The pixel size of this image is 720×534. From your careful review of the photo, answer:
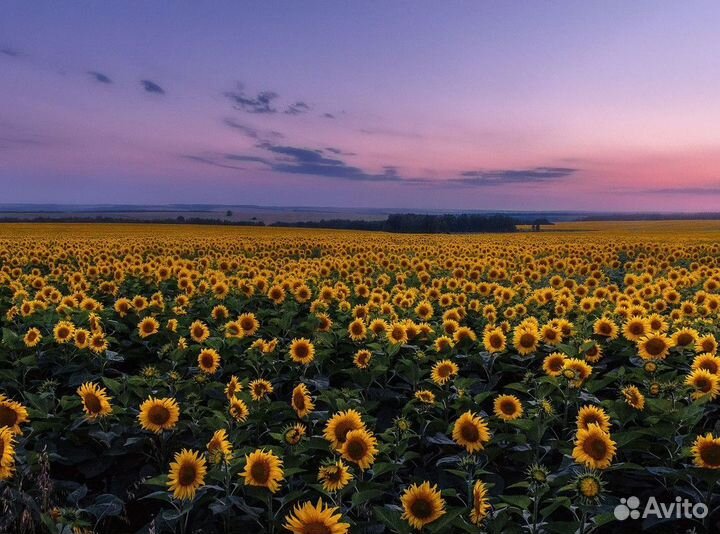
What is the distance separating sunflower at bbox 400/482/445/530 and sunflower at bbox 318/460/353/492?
46cm

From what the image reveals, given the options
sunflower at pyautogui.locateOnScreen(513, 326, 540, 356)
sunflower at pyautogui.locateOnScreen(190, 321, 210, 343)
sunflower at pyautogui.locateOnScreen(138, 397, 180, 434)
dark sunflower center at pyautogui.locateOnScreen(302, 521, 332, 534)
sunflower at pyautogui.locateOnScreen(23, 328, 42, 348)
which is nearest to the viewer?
dark sunflower center at pyautogui.locateOnScreen(302, 521, 332, 534)

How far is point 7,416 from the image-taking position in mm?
4285

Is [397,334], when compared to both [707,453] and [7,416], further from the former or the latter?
[7,416]

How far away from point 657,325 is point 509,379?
2074 millimetres

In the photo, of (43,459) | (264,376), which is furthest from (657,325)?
(43,459)

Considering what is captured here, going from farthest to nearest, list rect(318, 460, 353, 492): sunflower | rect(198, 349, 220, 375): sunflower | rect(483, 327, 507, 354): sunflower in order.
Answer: rect(483, 327, 507, 354): sunflower, rect(198, 349, 220, 375): sunflower, rect(318, 460, 353, 492): sunflower

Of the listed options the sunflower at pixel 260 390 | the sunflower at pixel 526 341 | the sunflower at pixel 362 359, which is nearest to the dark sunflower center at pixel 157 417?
the sunflower at pixel 260 390

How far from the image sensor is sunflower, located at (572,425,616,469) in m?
3.69

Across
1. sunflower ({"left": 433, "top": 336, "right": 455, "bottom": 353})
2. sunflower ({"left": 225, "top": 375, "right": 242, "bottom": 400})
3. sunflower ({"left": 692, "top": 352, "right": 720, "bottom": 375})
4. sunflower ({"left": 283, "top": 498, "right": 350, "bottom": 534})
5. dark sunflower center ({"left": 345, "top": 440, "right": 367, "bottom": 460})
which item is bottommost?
sunflower ({"left": 283, "top": 498, "right": 350, "bottom": 534})

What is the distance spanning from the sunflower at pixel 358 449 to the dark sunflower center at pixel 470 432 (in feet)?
2.87

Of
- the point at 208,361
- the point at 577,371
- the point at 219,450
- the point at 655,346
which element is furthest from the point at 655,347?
the point at 208,361

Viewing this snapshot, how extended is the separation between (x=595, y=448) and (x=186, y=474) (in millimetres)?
2836

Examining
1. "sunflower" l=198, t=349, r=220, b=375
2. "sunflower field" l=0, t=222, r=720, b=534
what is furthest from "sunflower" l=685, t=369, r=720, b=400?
"sunflower" l=198, t=349, r=220, b=375

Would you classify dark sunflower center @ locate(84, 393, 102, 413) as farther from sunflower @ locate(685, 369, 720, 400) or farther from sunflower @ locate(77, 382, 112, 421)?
sunflower @ locate(685, 369, 720, 400)
